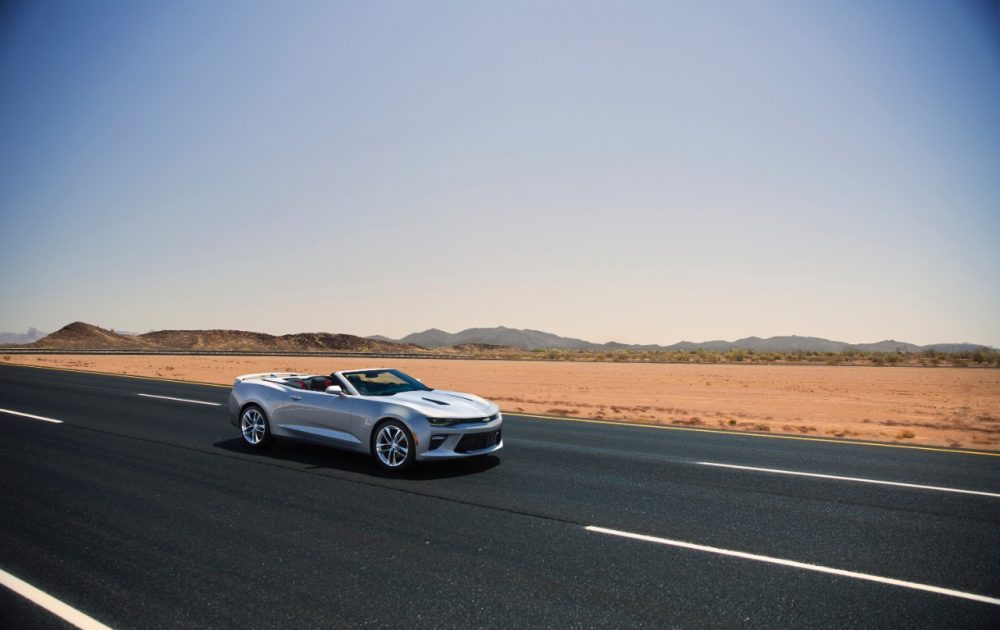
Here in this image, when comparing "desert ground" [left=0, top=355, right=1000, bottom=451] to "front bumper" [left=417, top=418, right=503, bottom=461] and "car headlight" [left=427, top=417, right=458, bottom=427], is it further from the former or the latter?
"car headlight" [left=427, top=417, right=458, bottom=427]

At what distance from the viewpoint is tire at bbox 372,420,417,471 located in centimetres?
807

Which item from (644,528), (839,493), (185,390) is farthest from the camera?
(185,390)

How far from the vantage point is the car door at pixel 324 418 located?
8.74m

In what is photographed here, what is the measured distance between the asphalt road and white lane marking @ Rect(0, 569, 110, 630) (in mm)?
78

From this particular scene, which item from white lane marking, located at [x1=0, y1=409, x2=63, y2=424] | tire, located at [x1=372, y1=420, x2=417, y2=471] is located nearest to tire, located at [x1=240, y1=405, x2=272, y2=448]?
tire, located at [x1=372, y1=420, x2=417, y2=471]

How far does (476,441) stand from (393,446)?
1.15 metres

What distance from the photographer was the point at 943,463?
919cm

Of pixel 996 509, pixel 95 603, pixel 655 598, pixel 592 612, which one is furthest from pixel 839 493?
pixel 95 603

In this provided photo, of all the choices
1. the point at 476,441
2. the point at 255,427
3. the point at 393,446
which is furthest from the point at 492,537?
the point at 255,427

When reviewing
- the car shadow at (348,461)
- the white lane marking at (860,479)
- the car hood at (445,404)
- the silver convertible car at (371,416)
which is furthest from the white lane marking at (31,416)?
the white lane marking at (860,479)

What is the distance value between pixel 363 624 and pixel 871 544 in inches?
180

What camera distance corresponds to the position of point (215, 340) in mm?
139625

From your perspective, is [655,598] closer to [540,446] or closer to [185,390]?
[540,446]

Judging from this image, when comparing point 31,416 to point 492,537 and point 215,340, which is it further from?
point 215,340
